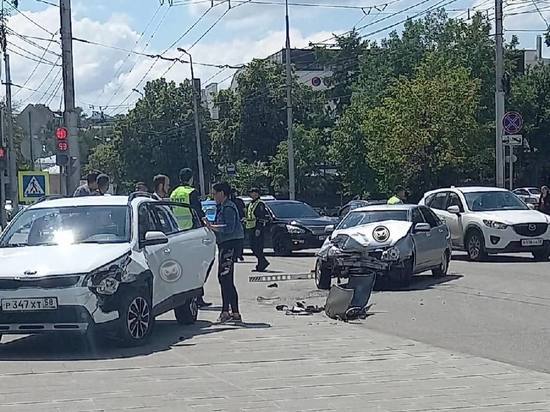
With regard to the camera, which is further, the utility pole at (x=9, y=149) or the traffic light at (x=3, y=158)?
the traffic light at (x=3, y=158)

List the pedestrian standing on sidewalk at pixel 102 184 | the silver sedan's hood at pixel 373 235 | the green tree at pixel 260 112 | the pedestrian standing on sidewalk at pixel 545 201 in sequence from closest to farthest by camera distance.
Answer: the pedestrian standing on sidewalk at pixel 102 184 → the silver sedan's hood at pixel 373 235 → the pedestrian standing on sidewalk at pixel 545 201 → the green tree at pixel 260 112

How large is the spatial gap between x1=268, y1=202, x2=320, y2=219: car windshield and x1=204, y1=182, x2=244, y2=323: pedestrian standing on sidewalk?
562 inches

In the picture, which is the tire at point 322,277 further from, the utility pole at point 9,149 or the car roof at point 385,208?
the utility pole at point 9,149

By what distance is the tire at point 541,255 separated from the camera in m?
22.1

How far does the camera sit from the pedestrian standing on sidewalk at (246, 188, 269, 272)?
22.0m

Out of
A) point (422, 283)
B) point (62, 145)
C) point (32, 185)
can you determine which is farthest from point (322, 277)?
point (32, 185)

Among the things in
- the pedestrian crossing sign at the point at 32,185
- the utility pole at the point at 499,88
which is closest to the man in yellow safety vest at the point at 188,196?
the pedestrian crossing sign at the point at 32,185

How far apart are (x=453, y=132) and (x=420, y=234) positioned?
2487cm

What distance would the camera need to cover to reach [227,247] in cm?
1303

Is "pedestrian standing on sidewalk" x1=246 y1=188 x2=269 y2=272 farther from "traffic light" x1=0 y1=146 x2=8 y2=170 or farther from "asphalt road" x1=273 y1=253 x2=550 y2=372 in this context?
"traffic light" x1=0 y1=146 x2=8 y2=170

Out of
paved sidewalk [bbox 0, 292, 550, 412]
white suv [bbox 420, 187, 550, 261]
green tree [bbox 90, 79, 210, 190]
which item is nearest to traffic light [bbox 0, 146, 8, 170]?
white suv [bbox 420, 187, 550, 261]

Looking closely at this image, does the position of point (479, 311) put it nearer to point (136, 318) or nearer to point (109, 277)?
point (136, 318)

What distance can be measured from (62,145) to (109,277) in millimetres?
15193

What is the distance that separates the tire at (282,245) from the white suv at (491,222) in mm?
4200
